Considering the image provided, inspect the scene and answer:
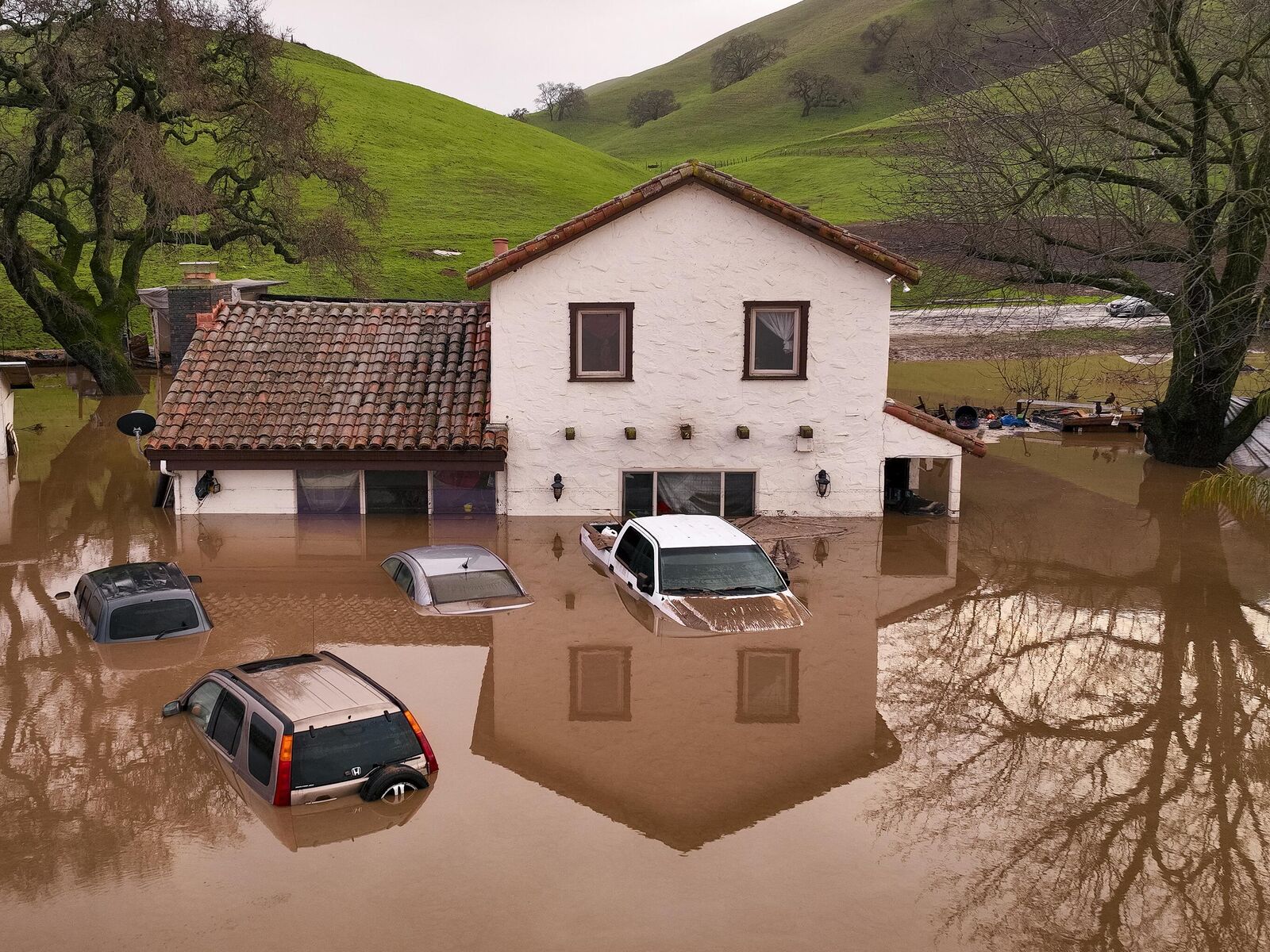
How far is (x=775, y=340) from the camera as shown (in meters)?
22.0

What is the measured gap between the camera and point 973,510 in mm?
24094

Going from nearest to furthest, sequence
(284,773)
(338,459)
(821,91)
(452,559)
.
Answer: (284,773) < (452,559) < (338,459) < (821,91)

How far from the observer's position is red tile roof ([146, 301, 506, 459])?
21.5 m

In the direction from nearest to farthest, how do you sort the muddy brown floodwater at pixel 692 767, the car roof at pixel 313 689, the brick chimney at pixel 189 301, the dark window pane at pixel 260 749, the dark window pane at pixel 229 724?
1. the muddy brown floodwater at pixel 692 767
2. the dark window pane at pixel 260 749
3. the car roof at pixel 313 689
4. the dark window pane at pixel 229 724
5. the brick chimney at pixel 189 301

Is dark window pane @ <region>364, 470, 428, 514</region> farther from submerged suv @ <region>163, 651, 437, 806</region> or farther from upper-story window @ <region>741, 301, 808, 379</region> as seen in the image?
submerged suv @ <region>163, 651, 437, 806</region>

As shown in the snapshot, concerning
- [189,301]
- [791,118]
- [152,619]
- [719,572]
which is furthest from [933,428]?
[791,118]

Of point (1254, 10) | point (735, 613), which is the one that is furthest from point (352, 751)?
point (1254, 10)

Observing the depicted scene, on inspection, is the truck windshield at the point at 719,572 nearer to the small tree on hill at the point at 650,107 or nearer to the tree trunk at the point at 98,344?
the tree trunk at the point at 98,344

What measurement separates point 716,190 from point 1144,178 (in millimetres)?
14288

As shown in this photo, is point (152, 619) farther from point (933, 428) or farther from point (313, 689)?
point (933, 428)

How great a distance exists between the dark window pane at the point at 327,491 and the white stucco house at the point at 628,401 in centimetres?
4

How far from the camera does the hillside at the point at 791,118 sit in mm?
93438

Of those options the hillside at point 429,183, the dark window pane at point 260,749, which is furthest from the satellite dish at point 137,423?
the hillside at point 429,183

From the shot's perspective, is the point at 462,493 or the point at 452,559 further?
the point at 462,493
